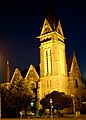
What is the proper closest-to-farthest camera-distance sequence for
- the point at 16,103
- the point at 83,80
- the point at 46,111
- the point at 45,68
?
the point at 16,103 < the point at 46,111 < the point at 45,68 < the point at 83,80

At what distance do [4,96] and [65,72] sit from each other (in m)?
27.0

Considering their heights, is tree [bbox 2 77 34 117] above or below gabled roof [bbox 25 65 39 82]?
below

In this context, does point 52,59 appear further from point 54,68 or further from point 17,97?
point 17,97

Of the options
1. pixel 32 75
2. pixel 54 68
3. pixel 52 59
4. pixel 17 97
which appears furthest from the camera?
pixel 32 75

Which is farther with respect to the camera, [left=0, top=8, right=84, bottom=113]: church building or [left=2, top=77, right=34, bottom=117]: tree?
[left=0, top=8, right=84, bottom=113]: church building

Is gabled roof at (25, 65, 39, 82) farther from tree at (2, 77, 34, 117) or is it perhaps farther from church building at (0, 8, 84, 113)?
tree at (2, 77, 34, 117)

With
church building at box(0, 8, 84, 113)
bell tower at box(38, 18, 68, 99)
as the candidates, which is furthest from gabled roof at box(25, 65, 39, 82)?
bell tower at box(38, 18, 68, 99)

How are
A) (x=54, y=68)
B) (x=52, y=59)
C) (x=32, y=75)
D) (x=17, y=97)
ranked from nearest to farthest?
(x=17, y=97) < (x=54, y=68) < (x=52, y=59) < (x=32, y=75)

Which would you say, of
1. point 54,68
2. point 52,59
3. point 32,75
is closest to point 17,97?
point 54,68

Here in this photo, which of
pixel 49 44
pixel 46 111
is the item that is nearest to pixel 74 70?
pixel 49 44

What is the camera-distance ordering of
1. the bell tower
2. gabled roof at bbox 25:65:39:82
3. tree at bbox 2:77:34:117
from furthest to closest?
gabled roof at bbox 25:65:39:82
the bell tower
tree at bbox 2:77:34:117

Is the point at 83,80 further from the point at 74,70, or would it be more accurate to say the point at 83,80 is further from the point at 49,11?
the point at 49,11

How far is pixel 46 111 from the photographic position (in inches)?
2987

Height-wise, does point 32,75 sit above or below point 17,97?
above
